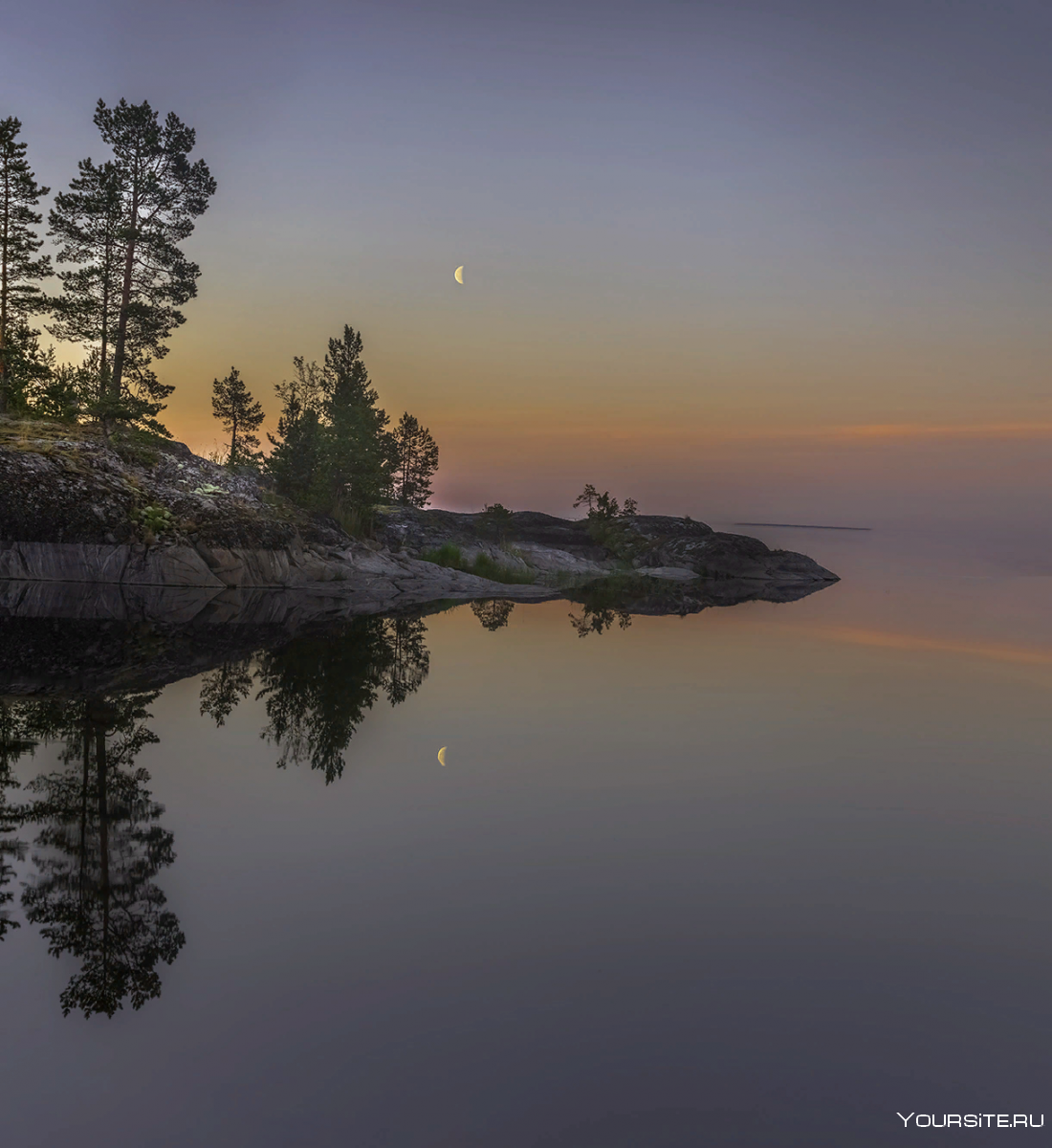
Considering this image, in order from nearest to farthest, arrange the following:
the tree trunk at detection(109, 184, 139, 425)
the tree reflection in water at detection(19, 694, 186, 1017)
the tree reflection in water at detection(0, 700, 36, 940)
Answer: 1. the tree reflection in water at detection(19, 694, 186, 1017)
2. the tree reflection in water at detection(0, 700, 36, 940)
3. the tree trunk at detection(109, 184, 139, 425)

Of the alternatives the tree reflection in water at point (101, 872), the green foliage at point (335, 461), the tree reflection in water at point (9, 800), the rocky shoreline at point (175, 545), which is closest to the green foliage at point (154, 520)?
the rocky shoreline at point (175, 545)

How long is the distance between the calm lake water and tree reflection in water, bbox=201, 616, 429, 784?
0.16 m

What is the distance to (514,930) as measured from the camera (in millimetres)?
4973

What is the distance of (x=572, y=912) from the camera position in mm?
5254

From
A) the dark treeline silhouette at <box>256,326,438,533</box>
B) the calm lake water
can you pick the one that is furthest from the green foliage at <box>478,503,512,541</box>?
the calm lake water

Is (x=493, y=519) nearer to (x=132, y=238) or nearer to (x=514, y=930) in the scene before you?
(x=132, y=238)

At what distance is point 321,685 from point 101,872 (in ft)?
21.9

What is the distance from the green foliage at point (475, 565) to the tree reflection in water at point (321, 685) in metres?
19.2

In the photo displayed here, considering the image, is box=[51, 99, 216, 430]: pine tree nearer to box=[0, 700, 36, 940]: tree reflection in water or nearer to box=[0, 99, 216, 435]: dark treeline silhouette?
box=[0, 99, 216, 435]: dark treeline silhouette

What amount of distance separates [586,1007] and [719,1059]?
2.40 ft

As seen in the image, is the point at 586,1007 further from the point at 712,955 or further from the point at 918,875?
the point at 918,875

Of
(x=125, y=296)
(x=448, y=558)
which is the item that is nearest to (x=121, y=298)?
(x=125, y=296)

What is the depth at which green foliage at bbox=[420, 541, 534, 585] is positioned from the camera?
1474 inches

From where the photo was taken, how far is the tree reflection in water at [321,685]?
909cm
